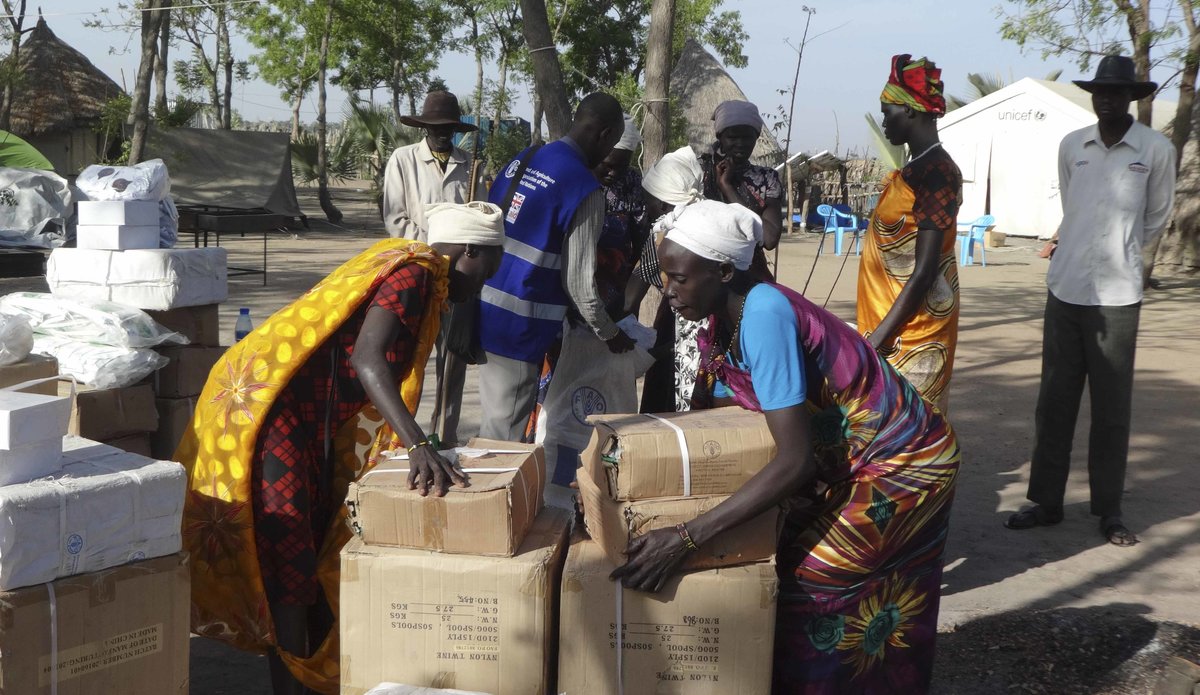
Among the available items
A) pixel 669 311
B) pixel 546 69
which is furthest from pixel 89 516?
pixel 546 69

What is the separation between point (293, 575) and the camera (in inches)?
118

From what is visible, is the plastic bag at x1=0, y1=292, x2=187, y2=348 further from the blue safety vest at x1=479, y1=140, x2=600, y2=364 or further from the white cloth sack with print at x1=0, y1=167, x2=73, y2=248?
the white cloth sack with print at x1=0, y1=167, x2=73, y2=248

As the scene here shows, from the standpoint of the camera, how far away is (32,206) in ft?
39.8

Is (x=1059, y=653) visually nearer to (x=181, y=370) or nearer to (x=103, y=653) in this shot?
(x=103, y=653)

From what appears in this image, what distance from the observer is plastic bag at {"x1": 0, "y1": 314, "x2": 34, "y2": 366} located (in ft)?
11.3

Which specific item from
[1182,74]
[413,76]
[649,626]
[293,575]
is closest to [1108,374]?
[649,626]

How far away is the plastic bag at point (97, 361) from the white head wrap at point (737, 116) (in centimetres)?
267

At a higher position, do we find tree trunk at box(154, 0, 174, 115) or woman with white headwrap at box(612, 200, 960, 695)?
tree trunk at box(154, 0, 174, 115)

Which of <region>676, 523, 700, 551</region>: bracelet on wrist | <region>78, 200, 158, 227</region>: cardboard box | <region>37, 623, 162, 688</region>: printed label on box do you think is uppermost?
<region>78, 200, 158, 227</region>: cardboard box

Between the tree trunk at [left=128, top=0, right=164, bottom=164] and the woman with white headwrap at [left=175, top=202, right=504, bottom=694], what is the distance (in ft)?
49.6

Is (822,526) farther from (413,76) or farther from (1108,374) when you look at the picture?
(413,76)

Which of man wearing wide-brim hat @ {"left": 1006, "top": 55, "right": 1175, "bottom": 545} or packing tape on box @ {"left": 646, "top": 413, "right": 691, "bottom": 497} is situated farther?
man wearing wide-brim hat @ {"left": 1006, "top": 55, "right": 1175, "bottom": 545}

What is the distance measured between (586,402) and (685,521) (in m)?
2.18

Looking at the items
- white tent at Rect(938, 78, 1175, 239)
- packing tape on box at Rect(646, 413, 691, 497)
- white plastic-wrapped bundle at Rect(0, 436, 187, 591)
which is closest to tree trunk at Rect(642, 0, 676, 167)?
packing tape on box at Rect(646, 413, 691, 497)
